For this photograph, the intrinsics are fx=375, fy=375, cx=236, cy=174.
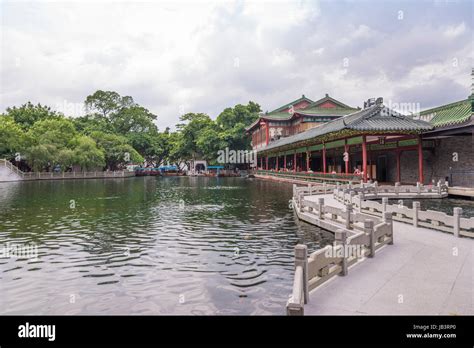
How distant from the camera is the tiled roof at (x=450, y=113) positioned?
26.2 m

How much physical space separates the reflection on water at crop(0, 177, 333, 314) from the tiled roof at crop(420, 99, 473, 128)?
51.2 ft

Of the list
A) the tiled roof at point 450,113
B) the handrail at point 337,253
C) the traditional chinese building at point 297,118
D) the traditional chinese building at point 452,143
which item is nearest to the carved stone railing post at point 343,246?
the handrail at point 337,253

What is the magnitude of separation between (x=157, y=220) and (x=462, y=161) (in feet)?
73.1

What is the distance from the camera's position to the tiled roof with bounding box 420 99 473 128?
2623cm

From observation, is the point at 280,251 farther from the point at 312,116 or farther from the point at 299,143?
the point at 312,116

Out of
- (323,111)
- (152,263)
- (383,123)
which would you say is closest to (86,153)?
(323,111)

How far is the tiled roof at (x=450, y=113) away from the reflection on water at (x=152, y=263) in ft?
51.2

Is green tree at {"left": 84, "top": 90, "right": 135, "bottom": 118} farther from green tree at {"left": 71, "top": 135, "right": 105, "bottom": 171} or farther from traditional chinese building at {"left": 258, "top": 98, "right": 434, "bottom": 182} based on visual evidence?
traditional chinese building at {"left": 258, "top": 98, "right": 434, "bottom": 182}

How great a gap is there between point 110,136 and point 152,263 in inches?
2585

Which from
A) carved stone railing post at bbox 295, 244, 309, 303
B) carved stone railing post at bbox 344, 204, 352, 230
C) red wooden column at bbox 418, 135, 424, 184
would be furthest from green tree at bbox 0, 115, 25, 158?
carved stone railing post at bbox 295, 244, 309, 303
